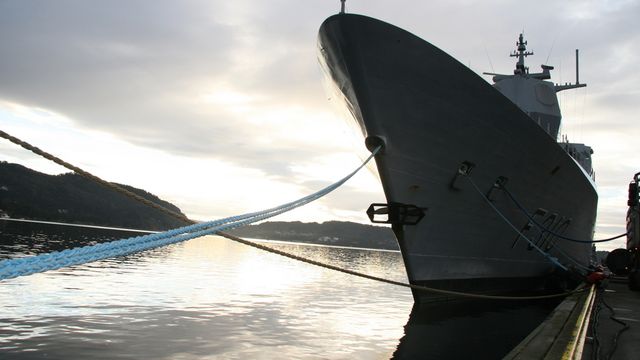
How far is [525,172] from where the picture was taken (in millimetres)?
12852

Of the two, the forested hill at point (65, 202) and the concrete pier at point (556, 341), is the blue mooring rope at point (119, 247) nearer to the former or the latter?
the concrete pier at point (556, 341)

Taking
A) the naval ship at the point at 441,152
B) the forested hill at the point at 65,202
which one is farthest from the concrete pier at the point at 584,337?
the forested hill at the point at 65,202

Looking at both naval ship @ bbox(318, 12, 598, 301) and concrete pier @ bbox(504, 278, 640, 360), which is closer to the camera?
concrete pier @ bbox(504, 278, 640, 360)

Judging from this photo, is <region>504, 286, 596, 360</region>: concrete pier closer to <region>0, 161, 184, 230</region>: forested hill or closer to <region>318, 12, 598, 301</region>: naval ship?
<region>318, 12, 598, 301</region>: naval ship

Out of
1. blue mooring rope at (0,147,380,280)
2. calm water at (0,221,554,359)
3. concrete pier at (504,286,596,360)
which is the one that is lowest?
calm water at (0,221,554,359)

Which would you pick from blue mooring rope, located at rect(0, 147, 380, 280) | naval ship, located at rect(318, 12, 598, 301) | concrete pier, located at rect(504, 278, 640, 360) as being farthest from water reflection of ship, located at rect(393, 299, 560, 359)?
blue mooring rope, located at rect(0, 147, 380, 280)

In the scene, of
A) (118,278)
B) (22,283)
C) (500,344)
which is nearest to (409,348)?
(500,344)

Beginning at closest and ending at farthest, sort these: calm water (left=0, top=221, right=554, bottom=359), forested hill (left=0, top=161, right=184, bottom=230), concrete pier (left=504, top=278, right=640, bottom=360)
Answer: concrete pier (left=504, top=278, right=640, bottom=360), calm water (left=0, top=221, right=554, bottom=359), forested hill (left=0, top=161, right=184, bottom=230)

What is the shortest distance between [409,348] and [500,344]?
1834mm

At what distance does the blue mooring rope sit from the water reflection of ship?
5.24 metres

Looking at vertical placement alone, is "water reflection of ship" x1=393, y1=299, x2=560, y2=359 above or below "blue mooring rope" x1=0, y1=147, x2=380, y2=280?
below

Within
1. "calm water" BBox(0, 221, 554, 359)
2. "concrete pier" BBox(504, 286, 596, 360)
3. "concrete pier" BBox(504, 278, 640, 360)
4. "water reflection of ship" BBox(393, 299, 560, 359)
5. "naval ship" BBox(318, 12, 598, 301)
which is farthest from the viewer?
"naval ship" BBox(318, 12, 598, 301)

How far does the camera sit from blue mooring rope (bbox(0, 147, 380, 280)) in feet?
8.13

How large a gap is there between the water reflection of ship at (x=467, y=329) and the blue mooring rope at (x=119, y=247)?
524cm
